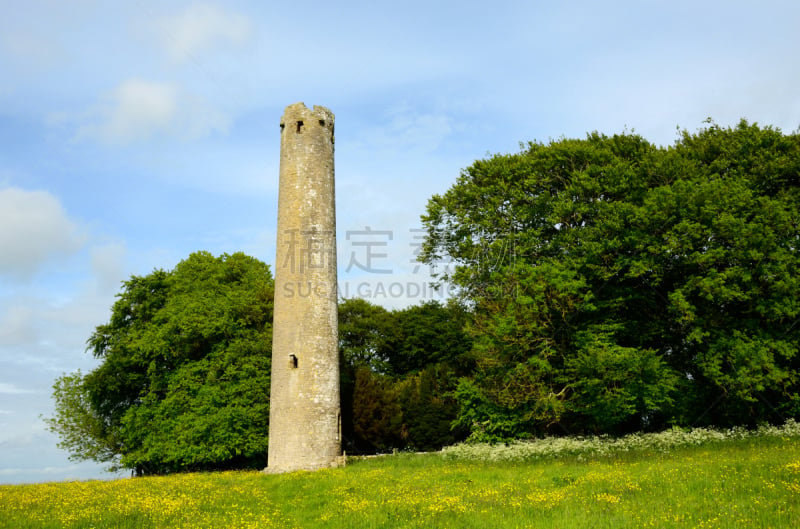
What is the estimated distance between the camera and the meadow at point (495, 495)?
37.5 feet

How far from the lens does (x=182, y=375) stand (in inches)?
1147

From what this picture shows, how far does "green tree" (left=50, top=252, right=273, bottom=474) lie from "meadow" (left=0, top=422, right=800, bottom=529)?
24.2 feet

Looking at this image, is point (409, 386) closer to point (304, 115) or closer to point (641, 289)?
point (641, 289)

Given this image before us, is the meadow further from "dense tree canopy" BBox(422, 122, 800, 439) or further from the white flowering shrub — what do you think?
"dense tree canopy" BBox(422, 122, 800, 439)

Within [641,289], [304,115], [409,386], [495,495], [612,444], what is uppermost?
[304,115]

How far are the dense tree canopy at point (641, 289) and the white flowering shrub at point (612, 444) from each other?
1.68m

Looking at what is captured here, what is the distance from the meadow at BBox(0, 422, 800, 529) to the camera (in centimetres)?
1143

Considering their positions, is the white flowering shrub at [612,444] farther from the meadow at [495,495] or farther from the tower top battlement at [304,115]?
the tower top battlement at [304,115]

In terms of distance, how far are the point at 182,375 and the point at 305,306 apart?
9.94 metres

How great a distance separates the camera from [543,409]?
82.8 ft

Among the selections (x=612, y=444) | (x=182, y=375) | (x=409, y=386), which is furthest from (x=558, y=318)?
(x=182, y=375)

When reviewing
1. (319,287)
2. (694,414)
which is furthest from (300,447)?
(694,414)

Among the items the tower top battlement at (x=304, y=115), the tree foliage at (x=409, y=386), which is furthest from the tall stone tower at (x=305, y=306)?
the tree foliage at (x=409, y=386)

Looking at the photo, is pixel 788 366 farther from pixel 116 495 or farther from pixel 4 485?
pixel 4 485
